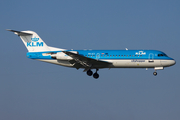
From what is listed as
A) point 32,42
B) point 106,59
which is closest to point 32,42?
point 32,42

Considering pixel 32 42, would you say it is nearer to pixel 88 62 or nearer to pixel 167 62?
pixel 88 62

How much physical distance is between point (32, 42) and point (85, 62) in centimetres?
972

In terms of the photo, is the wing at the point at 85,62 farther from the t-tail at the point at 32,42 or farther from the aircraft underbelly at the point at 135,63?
the t-tail at the point at 32,42

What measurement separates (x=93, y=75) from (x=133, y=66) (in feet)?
21.4

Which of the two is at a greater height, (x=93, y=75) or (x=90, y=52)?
(x=90, y=52)

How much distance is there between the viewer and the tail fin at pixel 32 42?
43.6 metres

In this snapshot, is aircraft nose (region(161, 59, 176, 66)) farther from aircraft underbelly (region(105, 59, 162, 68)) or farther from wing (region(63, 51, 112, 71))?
wing (region(63, 51, 112, 71))

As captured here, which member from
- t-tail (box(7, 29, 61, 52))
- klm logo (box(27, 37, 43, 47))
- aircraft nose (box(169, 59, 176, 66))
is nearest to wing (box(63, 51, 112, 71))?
t-tail (box(7, 29, 61, 52))

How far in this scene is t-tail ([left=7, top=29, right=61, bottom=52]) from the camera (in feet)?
143

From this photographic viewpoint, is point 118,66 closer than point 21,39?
Yes

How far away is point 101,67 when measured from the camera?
136ft

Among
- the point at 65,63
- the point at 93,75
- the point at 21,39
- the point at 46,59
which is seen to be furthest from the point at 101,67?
the point at 21,39

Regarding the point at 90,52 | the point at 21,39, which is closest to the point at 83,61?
the point at 90,52

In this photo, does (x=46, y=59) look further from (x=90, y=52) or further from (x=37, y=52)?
(x=90, y=52)
